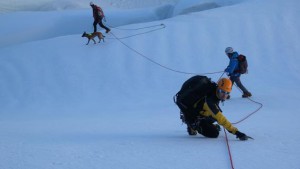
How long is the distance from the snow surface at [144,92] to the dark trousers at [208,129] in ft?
0.37

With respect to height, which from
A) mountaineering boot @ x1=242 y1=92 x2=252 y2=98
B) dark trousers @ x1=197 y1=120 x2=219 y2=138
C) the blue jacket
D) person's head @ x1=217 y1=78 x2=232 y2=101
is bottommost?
dark trousers @ x1=197 y1=120 x2=219 y2=138

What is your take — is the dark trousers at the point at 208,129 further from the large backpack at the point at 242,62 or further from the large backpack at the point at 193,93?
the large backpack at the point at 242,62

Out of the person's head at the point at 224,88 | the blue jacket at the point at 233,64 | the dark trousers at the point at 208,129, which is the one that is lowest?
the dark trousers at the point at 208,129

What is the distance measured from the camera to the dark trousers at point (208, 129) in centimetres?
512

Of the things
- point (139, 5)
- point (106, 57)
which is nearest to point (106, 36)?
point (106, 57)

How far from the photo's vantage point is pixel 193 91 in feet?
16.1

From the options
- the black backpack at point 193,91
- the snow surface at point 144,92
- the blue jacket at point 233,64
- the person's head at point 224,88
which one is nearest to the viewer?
the snow surface at point 144,92

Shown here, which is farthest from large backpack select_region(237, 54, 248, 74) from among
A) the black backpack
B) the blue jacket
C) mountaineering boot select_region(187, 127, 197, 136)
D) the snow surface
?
the black backpack

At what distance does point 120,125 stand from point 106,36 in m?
8.00

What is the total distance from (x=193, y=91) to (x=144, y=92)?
6286 mm

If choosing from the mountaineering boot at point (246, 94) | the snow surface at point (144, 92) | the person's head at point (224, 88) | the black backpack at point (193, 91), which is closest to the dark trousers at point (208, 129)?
the snow surface at point (144, 92)

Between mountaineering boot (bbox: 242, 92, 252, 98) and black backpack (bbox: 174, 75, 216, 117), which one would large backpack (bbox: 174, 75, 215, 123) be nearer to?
black backpack (bbox: 174, 75, 216, 117)

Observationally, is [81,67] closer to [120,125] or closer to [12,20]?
[120,125]

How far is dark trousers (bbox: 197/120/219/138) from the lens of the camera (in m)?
5.12
